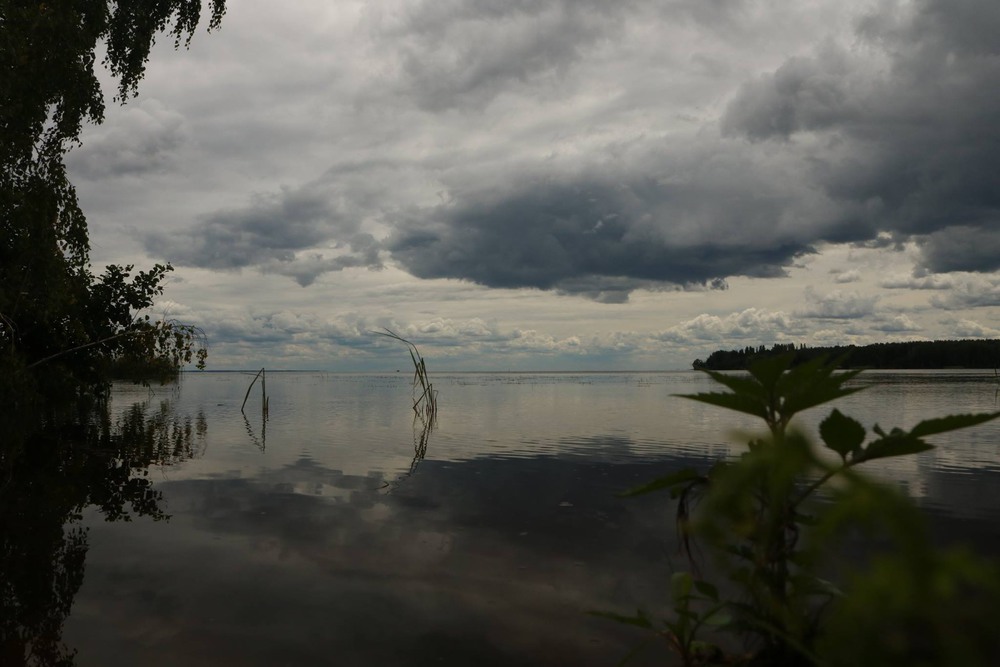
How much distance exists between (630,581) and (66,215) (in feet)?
46.0

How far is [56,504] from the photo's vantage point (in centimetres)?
834

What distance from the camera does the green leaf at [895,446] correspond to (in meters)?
2.30

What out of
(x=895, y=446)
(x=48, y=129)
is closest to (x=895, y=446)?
(x=895, y=446)

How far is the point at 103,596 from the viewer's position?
505 centimetres

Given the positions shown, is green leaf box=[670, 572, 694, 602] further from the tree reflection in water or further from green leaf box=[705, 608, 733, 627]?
the tree reflection in water

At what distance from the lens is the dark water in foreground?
4.29 metres

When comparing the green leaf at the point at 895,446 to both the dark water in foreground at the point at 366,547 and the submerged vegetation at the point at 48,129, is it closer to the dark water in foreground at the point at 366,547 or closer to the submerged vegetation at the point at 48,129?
the dark water in foreground at the point at 366,547

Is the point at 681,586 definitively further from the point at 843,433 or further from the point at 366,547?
the point at 366,547

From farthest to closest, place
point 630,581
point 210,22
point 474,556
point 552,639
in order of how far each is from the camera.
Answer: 1. point 210,22
2. point 474,556
3. point 630,581
4. point 552,639

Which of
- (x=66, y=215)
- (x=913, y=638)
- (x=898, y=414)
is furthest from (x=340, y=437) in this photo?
(x=898, y=414)

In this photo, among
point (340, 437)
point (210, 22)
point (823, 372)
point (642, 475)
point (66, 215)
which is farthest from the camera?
point (210, 22)

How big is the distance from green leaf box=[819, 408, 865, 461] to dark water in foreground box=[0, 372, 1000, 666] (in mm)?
2142

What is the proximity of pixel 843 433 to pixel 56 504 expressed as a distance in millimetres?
9347

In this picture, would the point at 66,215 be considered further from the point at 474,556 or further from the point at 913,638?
the point at 913,638
